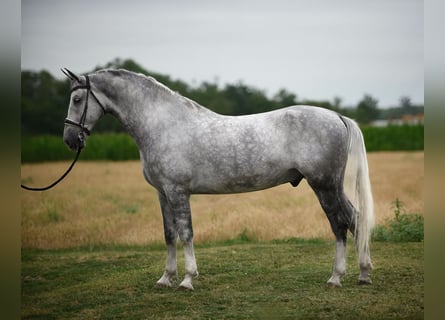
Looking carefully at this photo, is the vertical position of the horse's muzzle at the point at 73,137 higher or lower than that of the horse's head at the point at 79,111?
lower

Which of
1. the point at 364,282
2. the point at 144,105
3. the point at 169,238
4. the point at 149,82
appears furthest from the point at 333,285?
the point at 149,82

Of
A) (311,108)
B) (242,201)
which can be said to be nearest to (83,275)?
(311,108)

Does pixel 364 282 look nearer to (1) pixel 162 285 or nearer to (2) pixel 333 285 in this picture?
(2) pixel 333 285

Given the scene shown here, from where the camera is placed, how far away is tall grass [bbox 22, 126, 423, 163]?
23.7 m

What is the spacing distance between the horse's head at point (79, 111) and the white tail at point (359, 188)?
2.75 m

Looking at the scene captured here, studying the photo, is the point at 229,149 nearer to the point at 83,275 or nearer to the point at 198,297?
the point at 198,297

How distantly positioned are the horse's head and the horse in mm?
10

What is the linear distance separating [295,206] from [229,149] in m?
5.83

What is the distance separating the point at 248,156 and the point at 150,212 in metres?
6.11

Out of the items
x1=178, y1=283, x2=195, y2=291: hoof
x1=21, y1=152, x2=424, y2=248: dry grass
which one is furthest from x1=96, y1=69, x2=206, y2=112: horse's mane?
x1=21, y1=152, x2=424, y2=248: dry grass

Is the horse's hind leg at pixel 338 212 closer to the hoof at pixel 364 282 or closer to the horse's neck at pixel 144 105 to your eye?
the hoof at pixel 364 282

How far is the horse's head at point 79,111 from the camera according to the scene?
17.6 ft

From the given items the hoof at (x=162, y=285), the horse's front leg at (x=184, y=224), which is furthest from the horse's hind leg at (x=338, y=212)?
the hoof at (x=162, y=285)

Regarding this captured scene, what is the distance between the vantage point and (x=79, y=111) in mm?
5410
